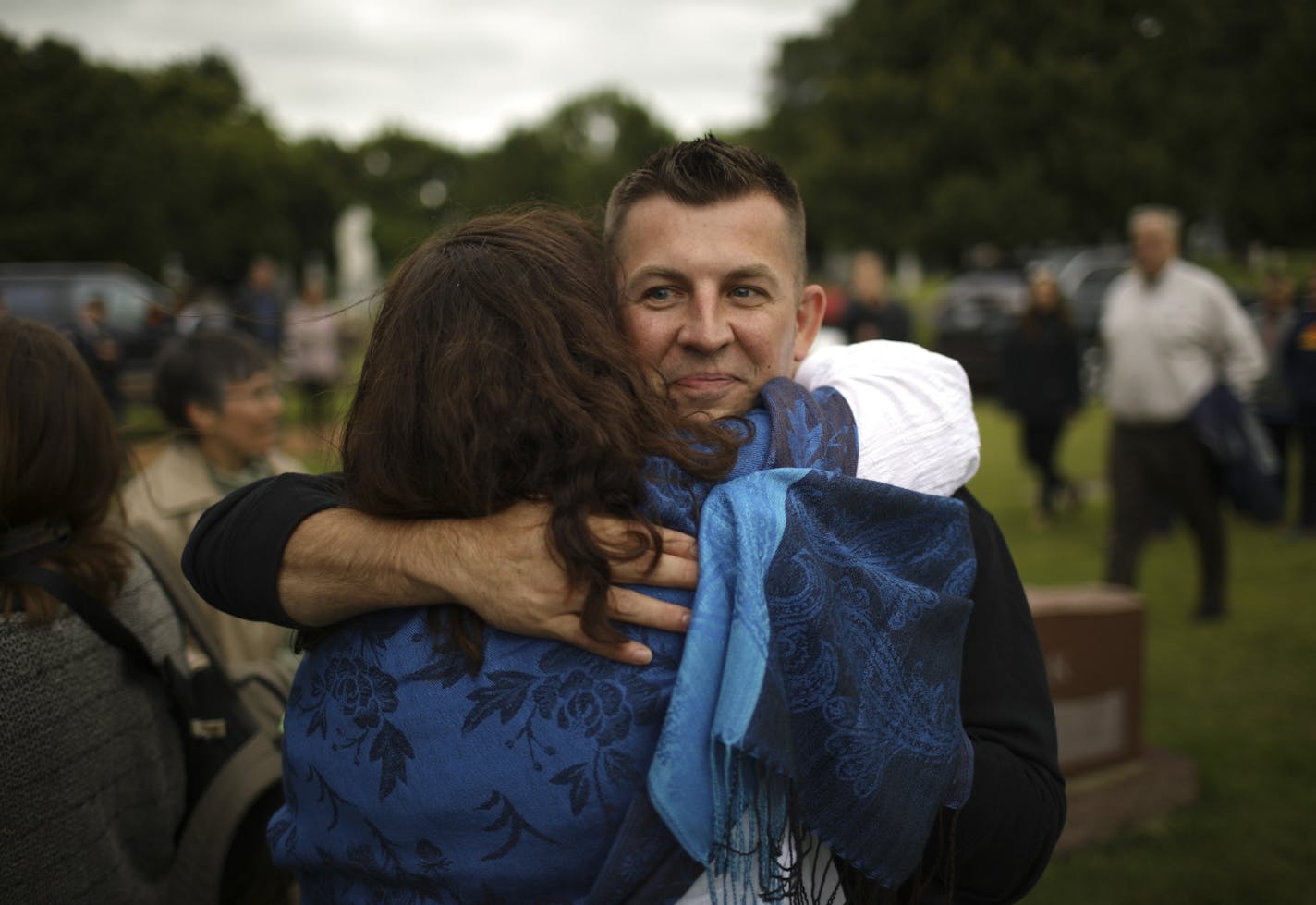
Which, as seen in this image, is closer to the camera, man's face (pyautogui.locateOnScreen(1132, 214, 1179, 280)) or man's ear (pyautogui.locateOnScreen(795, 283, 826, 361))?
man's ear (pyautogui.locateOnScreen(795, 283, 826, 361))

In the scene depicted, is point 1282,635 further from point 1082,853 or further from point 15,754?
point 15,754

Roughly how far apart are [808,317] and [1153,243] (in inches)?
199

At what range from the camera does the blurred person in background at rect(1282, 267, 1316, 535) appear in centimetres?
862

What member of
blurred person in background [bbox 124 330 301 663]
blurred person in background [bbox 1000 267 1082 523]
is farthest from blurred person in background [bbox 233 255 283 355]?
blurred person in background [bbox 124 330 301 663]

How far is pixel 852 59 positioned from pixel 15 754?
34.5 meters

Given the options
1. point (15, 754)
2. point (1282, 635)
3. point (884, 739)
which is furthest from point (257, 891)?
point (1282, 635)

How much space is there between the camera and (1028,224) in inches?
1138

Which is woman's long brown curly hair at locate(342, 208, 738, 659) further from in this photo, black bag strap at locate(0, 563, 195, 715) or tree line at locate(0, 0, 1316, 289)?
tree line at locate(0, 0, 1316, 289)

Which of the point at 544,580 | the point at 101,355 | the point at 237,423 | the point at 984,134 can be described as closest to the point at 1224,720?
the point at 237,423

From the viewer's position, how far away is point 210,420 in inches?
151

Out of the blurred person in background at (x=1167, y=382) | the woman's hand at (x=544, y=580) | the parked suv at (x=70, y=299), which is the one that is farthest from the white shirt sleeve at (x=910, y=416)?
the parked suv at (x=70, y=299)

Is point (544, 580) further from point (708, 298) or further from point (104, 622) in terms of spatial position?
point (104, 622)

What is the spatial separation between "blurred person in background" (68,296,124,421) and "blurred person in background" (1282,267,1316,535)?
29.0ft

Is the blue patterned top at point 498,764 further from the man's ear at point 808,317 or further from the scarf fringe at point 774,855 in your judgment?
the man's ear at point 808,317
